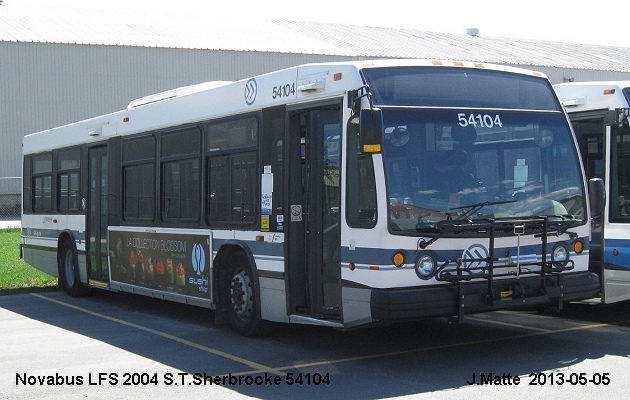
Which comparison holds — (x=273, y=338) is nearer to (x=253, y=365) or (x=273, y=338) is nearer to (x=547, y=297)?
(x=253, y=365)

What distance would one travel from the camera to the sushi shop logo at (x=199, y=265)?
38.9 ft

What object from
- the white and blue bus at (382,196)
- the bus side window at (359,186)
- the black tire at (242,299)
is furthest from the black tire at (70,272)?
the bus side window at (359,186)

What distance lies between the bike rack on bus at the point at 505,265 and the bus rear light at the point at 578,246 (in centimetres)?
13

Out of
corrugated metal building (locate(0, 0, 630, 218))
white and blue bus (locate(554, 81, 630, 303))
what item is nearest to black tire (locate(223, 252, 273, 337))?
white and blue bus (locate(554, 81, 630, 303))

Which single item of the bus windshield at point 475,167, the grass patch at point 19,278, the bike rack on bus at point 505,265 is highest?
the bus windshield at point 475,167

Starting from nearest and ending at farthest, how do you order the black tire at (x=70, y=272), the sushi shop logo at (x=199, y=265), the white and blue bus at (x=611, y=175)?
the white and blue bus at (x=611, y=175)
the sushi shop logo at (x=199, y=265)
the black tire at (x=70, y=272)

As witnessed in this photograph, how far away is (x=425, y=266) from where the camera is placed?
8.71 m

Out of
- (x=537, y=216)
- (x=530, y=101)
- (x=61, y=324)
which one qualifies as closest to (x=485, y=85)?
(x=530, y=101)

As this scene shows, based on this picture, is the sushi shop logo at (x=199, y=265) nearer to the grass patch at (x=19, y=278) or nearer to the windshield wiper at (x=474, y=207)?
the windshield wiper at (x=474, y=207)

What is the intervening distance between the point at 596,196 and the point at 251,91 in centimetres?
412

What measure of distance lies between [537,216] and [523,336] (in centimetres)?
206

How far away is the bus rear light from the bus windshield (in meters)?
0.22

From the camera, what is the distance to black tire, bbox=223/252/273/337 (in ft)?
35.6

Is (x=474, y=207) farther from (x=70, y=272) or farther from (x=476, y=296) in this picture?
(x=70, y=272)
